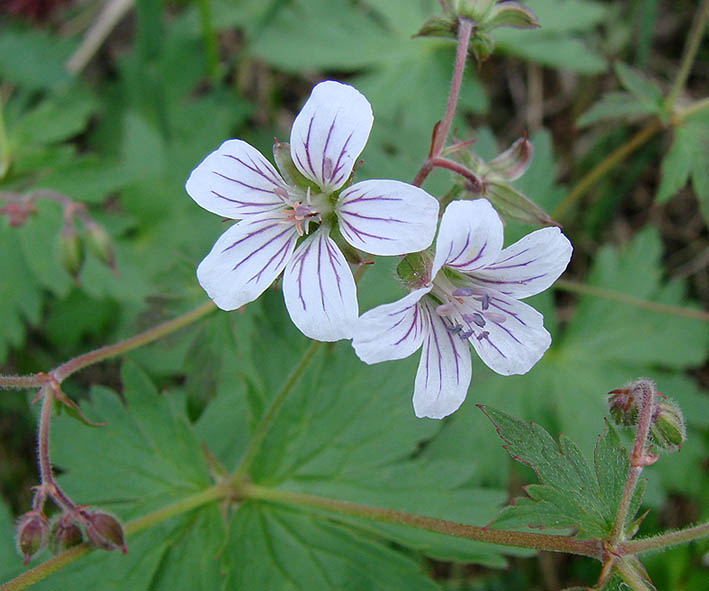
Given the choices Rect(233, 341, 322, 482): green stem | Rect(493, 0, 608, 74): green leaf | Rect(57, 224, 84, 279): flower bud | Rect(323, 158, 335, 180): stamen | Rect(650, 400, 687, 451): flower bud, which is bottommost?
Rect(233, 341, 322, 482): green stem

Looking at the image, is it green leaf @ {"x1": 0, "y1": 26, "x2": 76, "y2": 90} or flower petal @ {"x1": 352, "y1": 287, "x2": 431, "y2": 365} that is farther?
green leaf @ {"x1": 0, "y1": 26, "x2": 76, "y2": 90}

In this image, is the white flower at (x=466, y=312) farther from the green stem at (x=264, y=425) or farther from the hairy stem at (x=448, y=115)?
the green stem at (x=264, y=425)

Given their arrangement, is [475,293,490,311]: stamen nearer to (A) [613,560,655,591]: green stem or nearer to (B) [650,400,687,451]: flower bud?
(B) [650,400,687,451]: flower bud

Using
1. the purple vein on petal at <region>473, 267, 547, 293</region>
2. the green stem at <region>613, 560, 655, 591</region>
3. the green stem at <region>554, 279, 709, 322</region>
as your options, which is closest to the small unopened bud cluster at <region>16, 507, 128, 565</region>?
the purple vein on petal at <region>473, 267, 547, 293</region>

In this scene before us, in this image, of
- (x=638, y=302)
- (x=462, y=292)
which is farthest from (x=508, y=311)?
(x=638, y=302)

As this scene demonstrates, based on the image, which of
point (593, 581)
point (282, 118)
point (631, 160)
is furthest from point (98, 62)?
point (593, 581)

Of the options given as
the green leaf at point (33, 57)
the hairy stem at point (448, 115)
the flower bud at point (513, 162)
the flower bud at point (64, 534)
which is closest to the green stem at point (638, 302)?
the flower bud at point (513, 162)
